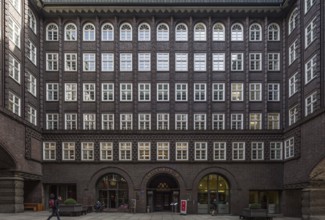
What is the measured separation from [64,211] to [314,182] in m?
23.1

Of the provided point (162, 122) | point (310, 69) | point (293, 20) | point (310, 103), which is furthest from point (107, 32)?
point (310, 103)

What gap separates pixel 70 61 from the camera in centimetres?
5888

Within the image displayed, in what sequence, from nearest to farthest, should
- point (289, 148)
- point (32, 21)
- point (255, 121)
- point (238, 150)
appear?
point (289, 148)
point (32, 21)
point (238, 150)
point (255, 121)

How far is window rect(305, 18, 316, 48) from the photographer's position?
45050 millimetres

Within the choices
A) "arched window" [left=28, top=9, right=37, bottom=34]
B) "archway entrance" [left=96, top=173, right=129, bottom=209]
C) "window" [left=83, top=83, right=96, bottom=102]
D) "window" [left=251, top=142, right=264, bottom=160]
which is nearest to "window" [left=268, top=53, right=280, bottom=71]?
"window" [left=251, top=142, right=264, bottom=160]

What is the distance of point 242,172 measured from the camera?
5744 centimetres

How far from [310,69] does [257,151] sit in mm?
14523

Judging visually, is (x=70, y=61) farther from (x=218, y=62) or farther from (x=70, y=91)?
(x=218, y=62)

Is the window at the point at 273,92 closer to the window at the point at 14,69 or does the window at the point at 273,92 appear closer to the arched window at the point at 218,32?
the arched window at the point at 218,32

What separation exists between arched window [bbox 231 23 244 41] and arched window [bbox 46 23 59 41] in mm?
20808

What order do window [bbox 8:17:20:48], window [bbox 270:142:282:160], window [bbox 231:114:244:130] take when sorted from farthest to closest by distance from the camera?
window [bbox 231:114:244:130] → window [bbox 270:142:282:160] → window [bbox 8:17:20:48]

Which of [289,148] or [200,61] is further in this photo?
[200,61]

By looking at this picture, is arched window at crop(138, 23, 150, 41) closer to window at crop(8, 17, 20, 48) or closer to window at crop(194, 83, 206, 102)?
window at crop(194, 83, 206, 102)

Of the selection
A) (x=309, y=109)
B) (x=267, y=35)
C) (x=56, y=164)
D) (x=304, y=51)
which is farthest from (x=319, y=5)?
(x=56, y=164)
